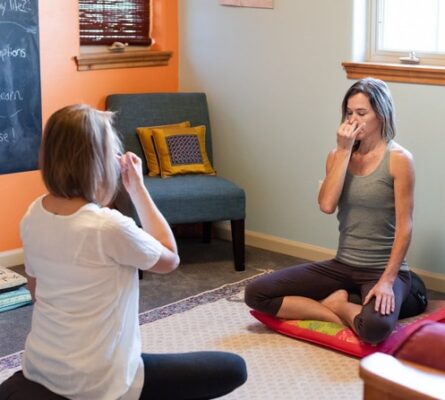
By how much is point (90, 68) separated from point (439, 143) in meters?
1.78

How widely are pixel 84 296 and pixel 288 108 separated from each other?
250 cm

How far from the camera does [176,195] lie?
391 cm

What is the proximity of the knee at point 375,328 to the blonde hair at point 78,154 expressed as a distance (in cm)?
136

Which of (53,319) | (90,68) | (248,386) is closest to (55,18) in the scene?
(90,68)

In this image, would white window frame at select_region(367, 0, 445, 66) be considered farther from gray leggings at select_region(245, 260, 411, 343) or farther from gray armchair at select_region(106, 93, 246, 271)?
gray leggings at select_region(245, 260, 411, 343)

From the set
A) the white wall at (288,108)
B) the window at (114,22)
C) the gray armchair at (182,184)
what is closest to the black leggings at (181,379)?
the gray armchair at (182,184)

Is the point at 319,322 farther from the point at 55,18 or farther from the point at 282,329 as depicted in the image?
the point at 55,18

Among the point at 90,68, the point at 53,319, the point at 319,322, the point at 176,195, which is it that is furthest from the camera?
the point at 90,68

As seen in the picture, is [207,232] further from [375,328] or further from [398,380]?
[398,380]

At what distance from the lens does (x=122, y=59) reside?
4.40 meters

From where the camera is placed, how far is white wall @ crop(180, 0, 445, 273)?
368 cm

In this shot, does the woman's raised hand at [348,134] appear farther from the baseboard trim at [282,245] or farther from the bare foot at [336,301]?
the baseboard trim at [282,245]

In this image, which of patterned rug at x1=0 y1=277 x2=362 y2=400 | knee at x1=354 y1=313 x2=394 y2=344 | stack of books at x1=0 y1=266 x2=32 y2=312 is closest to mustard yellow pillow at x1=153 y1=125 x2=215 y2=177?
patterned rug at x1=0 y1=277 x2=362 y2=400

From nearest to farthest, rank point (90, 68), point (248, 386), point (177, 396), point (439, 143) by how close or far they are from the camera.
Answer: point (177, 396) → point (248, 386) → point (439, 143) → point (90, 68)
